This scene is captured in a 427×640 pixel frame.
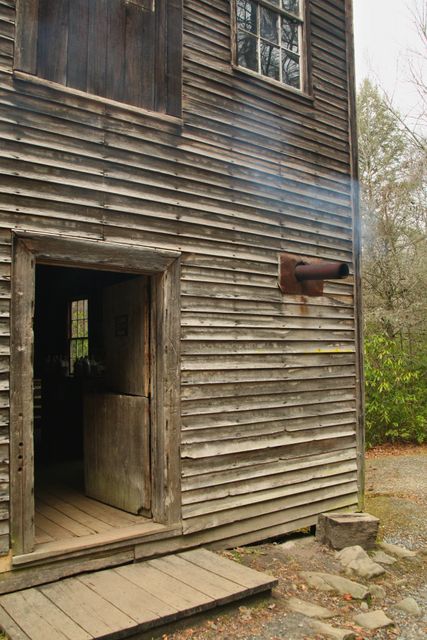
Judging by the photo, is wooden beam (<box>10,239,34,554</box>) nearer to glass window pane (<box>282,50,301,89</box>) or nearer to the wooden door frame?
the wooden door frame

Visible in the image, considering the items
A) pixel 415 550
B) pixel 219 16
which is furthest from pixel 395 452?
pixel 219 16

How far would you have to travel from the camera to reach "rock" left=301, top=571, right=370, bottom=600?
14.9 ft

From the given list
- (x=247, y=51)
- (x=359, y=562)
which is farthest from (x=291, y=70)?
(x=359, y=562)

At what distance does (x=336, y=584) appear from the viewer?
15.3 feet

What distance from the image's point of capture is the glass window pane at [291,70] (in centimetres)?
638

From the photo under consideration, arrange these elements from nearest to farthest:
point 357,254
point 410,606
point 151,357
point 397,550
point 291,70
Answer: point 410,606, point 151,357, point 397,550, point 291,70, point 357,254

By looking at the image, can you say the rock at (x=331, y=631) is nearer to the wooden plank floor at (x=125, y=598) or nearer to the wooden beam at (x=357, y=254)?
the wooden plank floor at (x=125, y=598)

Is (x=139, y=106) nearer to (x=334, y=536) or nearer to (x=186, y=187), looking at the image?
(x=186, y=187)

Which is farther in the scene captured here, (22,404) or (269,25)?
(269,25)

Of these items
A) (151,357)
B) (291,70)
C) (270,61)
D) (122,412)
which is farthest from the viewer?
(291,70)

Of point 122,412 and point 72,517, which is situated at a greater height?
point 122,412

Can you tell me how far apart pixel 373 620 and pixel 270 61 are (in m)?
5.54

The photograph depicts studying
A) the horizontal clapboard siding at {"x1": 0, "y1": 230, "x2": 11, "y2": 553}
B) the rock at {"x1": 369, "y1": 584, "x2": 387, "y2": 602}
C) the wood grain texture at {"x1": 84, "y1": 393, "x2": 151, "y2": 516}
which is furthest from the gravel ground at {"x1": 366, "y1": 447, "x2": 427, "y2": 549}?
the horizontal clapboard siding at {"x1": 0, "y1": 230, "x2": 11, "y2": 553}

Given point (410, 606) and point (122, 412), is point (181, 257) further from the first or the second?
point (410, 606)
